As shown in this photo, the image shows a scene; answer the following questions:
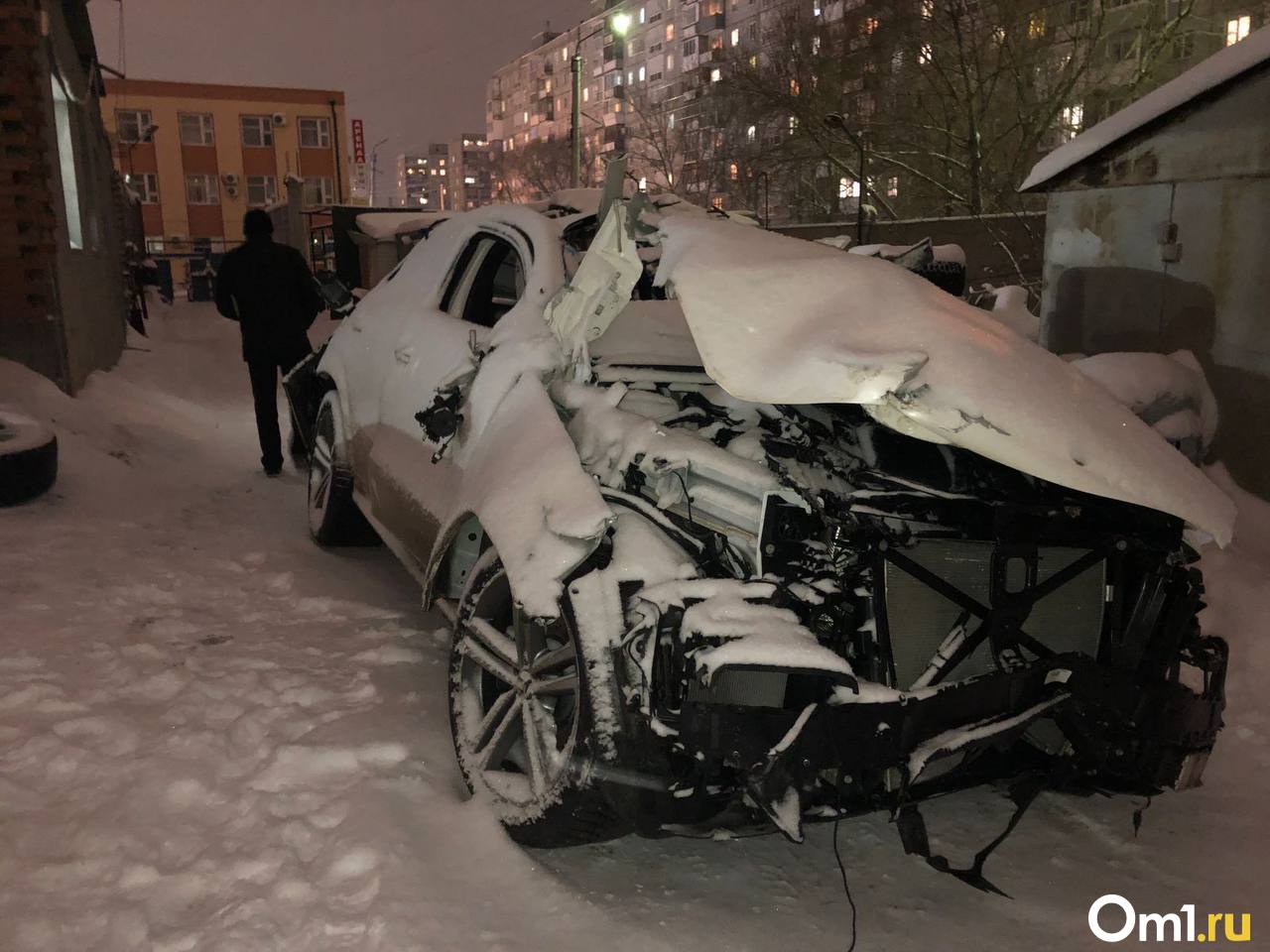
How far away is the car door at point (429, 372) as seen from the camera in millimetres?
3510

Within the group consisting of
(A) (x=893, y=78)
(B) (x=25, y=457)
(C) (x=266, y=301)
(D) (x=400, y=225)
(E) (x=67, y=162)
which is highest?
(A) (x=893, y=78)

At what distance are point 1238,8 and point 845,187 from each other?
50.3 ft

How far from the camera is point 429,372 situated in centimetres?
373

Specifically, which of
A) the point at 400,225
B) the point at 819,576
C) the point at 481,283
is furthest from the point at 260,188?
the point at 819,576

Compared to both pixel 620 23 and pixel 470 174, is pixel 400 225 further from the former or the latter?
pixel 470 174

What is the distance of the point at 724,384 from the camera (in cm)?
230

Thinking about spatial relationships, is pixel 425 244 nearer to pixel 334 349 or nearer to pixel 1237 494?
pixel 334 349

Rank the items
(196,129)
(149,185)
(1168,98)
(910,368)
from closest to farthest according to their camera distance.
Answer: (910,368) → (1168,98) → (149,185) → (196,129)

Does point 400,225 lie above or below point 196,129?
below

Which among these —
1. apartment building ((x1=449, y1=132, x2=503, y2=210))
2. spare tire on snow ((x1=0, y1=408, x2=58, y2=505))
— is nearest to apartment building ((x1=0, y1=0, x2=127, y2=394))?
spare tire on snow ((x1=0, y1=408, x2=58, y2=505))

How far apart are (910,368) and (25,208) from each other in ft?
25.0

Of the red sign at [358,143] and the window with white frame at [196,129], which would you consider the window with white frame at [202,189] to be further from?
the red sign at [358,143]

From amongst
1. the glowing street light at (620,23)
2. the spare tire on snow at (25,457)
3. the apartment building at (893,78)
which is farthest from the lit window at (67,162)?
the glowing street light at (620,23)

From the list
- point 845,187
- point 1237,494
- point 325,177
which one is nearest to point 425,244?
point 1237,494
